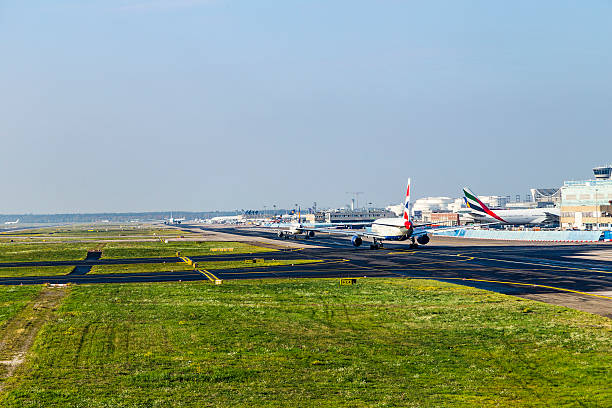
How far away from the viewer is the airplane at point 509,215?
174500 millimetres

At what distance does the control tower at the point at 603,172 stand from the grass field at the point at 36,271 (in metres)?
150

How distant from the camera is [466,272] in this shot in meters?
61.3

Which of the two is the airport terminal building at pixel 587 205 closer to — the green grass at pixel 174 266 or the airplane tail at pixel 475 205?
the airplane tail at pixel 475 205

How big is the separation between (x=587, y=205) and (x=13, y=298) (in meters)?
133

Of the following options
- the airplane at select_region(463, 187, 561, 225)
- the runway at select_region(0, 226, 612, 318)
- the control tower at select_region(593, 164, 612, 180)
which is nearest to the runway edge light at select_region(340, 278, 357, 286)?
the runway at select_region(0, 226, 612, 318)

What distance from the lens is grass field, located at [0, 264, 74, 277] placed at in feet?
216

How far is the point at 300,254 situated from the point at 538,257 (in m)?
36.1

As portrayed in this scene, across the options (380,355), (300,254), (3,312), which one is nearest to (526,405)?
(380,355)

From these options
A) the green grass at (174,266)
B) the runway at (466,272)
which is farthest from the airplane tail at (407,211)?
the green grass at (174,266)

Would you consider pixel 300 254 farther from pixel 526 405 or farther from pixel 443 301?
pixel 526 405

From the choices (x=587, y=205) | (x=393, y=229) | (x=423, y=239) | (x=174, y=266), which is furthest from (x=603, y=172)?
(x=174, y=266)

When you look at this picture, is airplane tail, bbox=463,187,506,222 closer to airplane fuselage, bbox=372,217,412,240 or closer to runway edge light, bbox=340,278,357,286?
airplane fuselage, bbox=372,217,412,240

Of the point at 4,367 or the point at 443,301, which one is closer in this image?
the point at 4,367

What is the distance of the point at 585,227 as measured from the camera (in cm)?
13788
